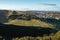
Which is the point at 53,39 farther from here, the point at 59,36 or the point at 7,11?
the point at 7,11

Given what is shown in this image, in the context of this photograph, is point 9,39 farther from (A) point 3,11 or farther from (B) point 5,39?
(A) point 3,11

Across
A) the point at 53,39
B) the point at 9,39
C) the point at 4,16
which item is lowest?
the point at 4,16

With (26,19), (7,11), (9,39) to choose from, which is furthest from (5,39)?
(7,11)

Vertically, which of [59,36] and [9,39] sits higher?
[59,36]

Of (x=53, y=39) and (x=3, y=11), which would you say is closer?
(x=53, y=39)

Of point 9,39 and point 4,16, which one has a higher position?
point 9,39

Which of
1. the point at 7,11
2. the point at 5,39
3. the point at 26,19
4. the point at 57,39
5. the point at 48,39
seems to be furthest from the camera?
the point at 7,11

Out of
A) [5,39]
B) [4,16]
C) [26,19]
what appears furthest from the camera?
[4,16]

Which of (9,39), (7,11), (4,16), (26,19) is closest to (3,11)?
(7,11)

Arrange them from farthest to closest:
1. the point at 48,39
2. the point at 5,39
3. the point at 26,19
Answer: the point at 26,19
the point at 5,39
the point at 48,39

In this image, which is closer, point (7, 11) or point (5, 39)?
point (5, 39)
